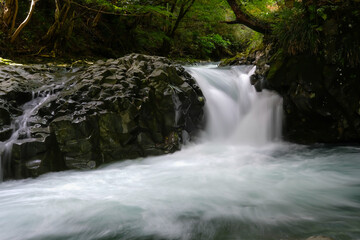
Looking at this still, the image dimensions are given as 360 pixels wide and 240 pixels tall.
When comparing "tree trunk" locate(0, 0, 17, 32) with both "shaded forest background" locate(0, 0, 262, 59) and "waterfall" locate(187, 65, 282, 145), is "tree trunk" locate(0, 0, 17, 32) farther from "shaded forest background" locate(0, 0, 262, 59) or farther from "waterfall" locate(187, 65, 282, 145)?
"waterfall" locate(187, 65, 282, 145)

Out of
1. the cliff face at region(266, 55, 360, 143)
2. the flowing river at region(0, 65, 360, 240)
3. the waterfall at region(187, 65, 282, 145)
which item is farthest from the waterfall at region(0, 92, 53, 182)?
the cliff face at region(266, 55, 360, 143)

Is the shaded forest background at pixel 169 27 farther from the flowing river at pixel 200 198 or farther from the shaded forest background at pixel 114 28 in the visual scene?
the flowing river at pixel 200 198

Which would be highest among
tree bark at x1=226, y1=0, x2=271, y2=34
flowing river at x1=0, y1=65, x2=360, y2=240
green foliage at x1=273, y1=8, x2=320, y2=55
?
tree bark at x1=226, y1=0, x2=271, y2=34

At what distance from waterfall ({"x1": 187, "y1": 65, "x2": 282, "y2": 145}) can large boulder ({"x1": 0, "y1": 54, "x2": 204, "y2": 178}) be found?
1.80 ft

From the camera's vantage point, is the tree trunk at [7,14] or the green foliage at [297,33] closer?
the green foliage at [297,33]

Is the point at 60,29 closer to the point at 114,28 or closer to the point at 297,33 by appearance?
the point at 114,28

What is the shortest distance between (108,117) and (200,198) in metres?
2.39

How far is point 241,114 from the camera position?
655 cm

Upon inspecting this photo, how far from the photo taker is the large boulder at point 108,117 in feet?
13.8

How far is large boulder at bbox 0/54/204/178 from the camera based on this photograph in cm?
421

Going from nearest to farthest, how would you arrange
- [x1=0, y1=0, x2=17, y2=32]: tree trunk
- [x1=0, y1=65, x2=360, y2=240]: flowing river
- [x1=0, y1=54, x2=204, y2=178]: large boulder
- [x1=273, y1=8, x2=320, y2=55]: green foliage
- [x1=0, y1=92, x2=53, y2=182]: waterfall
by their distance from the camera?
1. [x1=0, y1=65, x2=360, y2=240]: flowing river
2. [x1=0, y1=92, x2=53, y2=182]: waterfall
3. [x1=0, y1=54, x2=204, y2=178]: large boulder
4. [x1=273, y1=8, x2=320, y2=55]: green foliage
5. [x1=0, y1=0, x2=17, y2=32]: tree trunk

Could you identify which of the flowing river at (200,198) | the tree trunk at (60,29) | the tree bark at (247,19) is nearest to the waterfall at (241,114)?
the flowing river at (200,198)

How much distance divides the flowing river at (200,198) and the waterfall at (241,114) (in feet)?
1.62

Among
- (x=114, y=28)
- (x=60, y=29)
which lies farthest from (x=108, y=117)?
(x=114, y=28)
